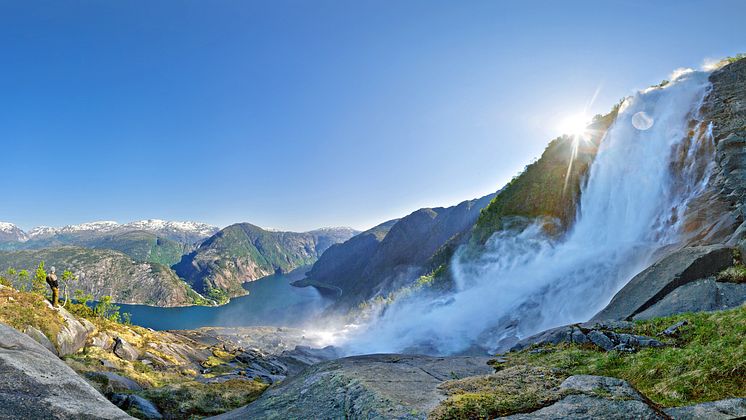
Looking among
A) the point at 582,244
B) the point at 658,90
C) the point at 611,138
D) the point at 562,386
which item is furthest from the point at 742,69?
the point at 562,386

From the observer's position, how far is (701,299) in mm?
22062


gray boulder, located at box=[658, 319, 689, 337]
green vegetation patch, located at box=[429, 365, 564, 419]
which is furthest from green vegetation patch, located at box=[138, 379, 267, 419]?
gray boulder, located at box=[658, 319, 689, 337]

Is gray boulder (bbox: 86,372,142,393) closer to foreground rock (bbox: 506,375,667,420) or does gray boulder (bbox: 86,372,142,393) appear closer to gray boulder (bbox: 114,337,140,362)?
foreground rock (bbox: 506,375,667,420)

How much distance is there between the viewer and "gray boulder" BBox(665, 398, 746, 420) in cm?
662

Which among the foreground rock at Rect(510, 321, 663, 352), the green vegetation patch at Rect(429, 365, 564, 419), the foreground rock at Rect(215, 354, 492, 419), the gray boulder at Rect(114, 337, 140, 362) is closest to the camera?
the green vegetation patch at Rect(429, 365, 564, 419)

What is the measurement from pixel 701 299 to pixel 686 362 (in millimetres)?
15757

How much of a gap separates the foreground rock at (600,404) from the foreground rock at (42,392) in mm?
10663

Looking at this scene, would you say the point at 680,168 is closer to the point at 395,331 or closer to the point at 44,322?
the point at 395,331

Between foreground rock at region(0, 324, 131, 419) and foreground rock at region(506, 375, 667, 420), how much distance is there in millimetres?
10663

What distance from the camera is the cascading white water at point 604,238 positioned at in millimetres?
40406

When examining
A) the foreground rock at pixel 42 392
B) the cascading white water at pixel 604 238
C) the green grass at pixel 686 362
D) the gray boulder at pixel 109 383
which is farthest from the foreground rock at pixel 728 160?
the gray boulder at pixel 109 383

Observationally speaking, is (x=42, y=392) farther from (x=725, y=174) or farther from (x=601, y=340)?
(x=725, y=174)

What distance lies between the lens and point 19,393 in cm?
844

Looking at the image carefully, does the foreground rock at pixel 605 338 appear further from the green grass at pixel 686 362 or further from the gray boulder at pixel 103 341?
the gray boulder at pixel 103 341
